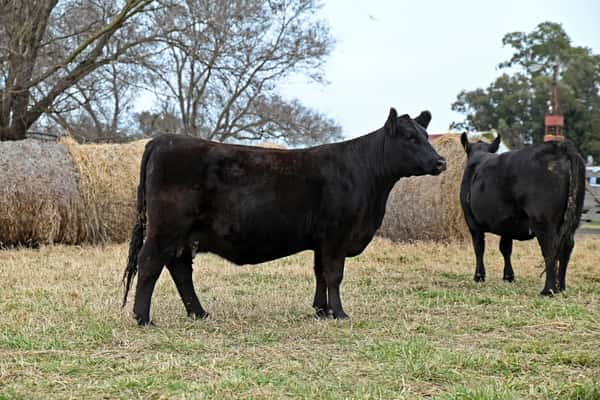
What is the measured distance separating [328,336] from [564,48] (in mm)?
45821

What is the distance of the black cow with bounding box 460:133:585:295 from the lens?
738 cm

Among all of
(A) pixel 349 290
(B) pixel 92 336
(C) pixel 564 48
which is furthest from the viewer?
(C) pixel 564 48

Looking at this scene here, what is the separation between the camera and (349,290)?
7.64 m

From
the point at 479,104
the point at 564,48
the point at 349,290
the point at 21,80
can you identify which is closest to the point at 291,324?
the point at 349,290

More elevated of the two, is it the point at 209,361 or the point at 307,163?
the point at 307,163

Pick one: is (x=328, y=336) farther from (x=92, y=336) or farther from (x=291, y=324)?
(x=92, y=336)

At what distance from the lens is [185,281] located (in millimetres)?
6125

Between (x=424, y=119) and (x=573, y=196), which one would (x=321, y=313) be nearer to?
(x=424, y=119)

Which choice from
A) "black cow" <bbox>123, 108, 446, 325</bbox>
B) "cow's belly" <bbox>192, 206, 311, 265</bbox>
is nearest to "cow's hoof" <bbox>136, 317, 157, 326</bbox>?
"black cow" <bbox>123, 108, 446, 325</bbox>

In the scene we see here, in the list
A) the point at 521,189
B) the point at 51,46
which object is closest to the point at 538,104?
the point at 51,46

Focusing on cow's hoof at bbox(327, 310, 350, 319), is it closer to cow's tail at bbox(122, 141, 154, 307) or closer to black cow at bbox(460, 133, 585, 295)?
cow's tail at bbox(122, 141, 154, 307)

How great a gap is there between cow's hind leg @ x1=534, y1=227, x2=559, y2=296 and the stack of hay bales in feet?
23.5

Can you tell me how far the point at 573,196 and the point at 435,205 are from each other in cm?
494

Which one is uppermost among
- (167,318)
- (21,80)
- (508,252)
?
(21,80)
